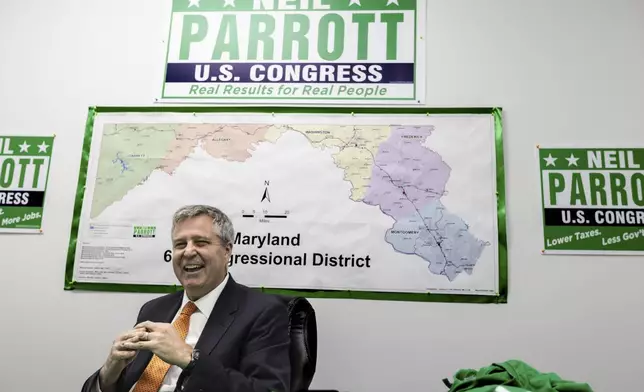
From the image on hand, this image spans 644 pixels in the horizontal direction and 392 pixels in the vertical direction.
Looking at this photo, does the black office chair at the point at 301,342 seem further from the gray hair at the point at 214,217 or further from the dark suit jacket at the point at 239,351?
the gray hair at the point at 214,217

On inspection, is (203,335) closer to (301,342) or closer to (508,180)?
(301,342)

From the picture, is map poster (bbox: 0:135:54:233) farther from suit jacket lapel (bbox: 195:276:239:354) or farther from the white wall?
suit jacket lapel (bbox: 195:276:239:354)

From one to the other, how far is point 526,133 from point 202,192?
1.68m

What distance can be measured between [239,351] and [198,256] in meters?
0.40

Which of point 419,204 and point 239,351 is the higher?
point 419,204

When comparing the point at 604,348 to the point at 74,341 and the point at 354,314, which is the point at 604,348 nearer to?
the point at 354,314

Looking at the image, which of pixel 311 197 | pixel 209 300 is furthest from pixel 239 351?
pixel 311 197

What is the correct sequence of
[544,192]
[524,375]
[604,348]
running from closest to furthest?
[524,375], [604,348], [544,192]

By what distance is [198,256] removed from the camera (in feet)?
6.20

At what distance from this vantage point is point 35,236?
2553 mm

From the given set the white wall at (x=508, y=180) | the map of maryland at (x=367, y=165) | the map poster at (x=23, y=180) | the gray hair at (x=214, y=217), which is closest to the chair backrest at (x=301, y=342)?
the gray hair at (x=214, y=217)

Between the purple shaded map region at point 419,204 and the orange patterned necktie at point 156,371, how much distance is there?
3.44 ft

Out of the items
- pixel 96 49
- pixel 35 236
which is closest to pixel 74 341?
pixel 35 236

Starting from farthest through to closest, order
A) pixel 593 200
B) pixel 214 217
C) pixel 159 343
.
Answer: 1. pixel 593 200
2. pixel 214 217
3. pixel 159 343
